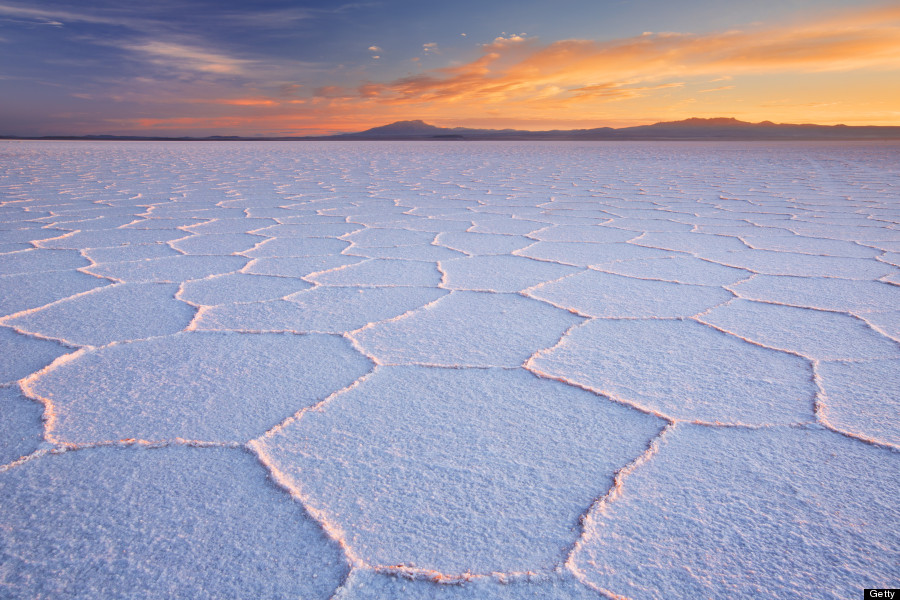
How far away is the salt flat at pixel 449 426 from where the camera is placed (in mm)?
632

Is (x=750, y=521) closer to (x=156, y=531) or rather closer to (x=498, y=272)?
(x=156, y=531)

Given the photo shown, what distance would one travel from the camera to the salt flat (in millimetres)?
632

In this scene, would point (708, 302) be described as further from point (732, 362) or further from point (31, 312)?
point (31, 312)

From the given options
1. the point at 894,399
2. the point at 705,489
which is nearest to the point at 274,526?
the point at 705,489

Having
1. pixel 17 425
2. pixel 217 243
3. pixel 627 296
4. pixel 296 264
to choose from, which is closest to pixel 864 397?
pixel 627 296

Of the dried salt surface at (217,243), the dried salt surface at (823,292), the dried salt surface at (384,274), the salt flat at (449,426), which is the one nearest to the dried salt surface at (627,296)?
the salt flat at (449,426)

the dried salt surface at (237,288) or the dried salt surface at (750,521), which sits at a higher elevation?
the dried salt surface at (750,521)

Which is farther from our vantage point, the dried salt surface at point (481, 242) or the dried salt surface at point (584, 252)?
the dried salt surface at point (481, 242)

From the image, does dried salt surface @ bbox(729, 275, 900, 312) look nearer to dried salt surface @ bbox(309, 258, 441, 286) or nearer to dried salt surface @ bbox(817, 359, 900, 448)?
dried salt surface @ bbox(817, 359, 900, 448)

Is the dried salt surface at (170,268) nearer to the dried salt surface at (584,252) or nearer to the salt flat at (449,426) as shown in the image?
the salt flat at (449,426)

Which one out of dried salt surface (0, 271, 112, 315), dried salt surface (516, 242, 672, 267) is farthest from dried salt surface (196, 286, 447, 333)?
dried salt surface (516, 242, 672, 267)

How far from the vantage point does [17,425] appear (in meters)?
0.90

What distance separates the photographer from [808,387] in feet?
3.42

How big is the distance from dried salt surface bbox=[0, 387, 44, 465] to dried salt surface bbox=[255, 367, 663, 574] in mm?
346
